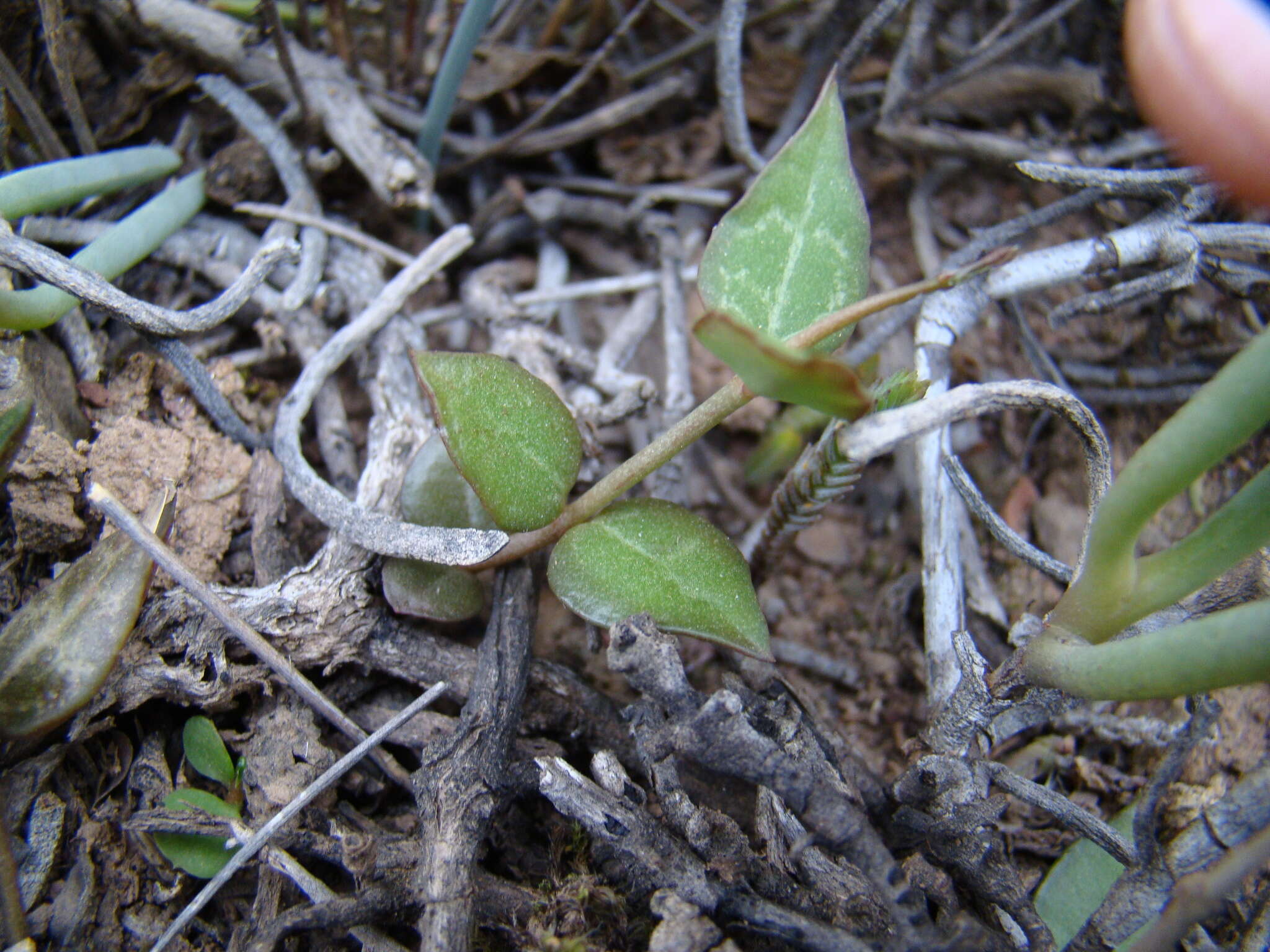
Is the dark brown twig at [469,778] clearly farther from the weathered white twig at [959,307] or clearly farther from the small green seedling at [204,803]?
the weathered white twig at [959,307]

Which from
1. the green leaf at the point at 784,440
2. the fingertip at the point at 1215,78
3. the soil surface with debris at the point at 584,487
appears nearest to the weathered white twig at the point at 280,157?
the soil surface with debris at the point at 584,487

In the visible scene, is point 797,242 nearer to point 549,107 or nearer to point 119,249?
point 549,107

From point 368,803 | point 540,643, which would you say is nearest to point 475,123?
point 540,643

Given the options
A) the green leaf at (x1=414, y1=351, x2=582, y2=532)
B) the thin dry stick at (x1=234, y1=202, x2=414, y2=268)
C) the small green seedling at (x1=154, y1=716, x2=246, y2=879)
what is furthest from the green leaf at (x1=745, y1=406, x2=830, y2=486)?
the small green seedling at (x1=154, y1=716, x2=246, y2=879)

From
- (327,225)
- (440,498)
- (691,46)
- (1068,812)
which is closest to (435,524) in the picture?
(440,498)

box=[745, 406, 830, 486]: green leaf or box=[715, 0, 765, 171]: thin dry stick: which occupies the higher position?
box=[715, 0, 765, 171]: thin dry stick

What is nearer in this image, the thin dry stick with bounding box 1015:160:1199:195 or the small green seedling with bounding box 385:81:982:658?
the small green seedling with bounding box 385:81:982:658

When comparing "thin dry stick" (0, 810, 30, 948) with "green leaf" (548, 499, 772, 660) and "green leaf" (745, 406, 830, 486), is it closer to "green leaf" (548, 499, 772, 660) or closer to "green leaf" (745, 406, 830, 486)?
"green leaf" (548, 499, 772, 660)

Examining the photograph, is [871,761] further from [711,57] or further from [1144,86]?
[711,57]
